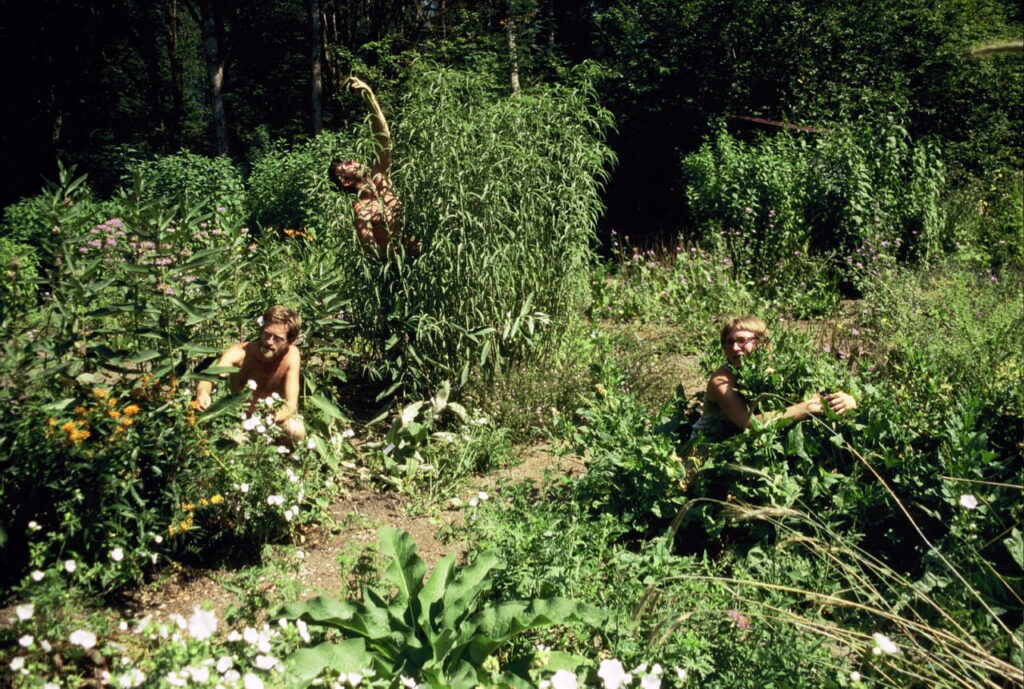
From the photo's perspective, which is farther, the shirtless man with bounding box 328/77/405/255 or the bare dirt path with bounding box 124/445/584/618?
the shirtless man with bounding box 328/77/405/255

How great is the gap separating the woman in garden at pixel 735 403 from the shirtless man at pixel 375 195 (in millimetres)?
2311

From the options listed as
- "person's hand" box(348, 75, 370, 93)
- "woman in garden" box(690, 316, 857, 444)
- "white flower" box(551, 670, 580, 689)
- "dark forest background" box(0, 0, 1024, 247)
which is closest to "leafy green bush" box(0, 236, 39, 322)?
"person's hand" box(348, 75, 370, 93)

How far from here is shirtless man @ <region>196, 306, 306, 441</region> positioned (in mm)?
4395

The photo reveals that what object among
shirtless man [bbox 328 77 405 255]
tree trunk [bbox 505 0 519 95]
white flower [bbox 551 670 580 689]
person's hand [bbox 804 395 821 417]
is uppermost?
tree trunk [bbox 505 0 519 95]

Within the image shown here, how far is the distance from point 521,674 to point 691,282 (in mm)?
6293

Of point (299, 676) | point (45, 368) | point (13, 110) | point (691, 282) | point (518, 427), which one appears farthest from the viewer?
point (13, 110)

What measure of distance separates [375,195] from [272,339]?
1.49 metres

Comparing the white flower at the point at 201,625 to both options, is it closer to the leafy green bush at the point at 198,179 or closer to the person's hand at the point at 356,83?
the person's hand at the point at 356,83

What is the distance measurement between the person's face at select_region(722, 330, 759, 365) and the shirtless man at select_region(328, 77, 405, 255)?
230 cm

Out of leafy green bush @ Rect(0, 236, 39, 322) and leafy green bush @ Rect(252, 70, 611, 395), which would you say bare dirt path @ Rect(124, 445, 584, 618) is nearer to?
leafy green bush @ Rect(252, 70, 611, 395)

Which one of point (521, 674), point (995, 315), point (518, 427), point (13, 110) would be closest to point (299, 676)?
point (521, 674)

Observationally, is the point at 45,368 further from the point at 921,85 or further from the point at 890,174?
the point at 921,85

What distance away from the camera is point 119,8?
21.3 m

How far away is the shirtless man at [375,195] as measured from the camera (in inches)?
214
